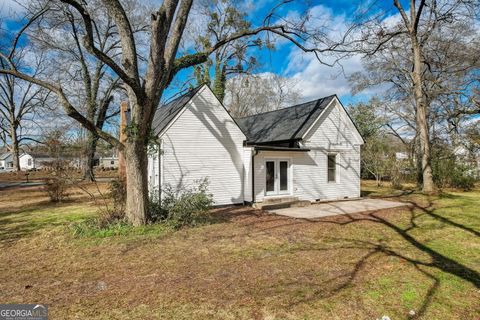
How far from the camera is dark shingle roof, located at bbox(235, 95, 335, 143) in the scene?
1452 centimetres

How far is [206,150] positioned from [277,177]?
3.72 meters

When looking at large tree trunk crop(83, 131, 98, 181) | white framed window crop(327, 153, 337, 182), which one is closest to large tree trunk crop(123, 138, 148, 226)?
white framed window crop(327, 153, 337, 182)

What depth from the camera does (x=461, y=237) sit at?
7379mm

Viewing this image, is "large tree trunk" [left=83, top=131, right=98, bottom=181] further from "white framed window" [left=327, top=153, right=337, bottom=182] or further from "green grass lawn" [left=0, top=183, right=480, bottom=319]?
"white framed window" [left=327, top=153, right=337, bottom=182]

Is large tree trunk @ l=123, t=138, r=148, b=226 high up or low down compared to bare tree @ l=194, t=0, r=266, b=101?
down

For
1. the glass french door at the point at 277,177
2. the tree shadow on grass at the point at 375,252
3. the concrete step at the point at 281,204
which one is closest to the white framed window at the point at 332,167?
the concrete step at the point at 281,204

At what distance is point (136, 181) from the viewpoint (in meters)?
8.16

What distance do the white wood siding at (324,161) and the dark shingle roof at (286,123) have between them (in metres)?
0.44

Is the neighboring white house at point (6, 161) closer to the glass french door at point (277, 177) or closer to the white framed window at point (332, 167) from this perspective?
the glass french door at point (277, 177)

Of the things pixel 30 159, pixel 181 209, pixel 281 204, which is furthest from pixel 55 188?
pixel 30 159

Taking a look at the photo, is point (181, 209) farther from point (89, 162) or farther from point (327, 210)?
point (89, 162)

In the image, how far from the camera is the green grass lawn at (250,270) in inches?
149

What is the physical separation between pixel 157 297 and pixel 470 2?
1914 cm

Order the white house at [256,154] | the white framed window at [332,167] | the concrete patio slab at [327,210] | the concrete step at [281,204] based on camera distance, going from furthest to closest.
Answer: the white framed window at [332,167], the concrete step at [281,204], the white house at [256,154], the concrete patio slab at [327,210]
